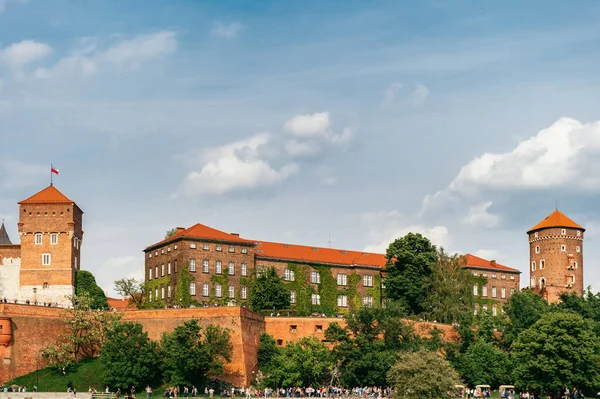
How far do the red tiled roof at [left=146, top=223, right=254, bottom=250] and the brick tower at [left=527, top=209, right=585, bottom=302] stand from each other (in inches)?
1345

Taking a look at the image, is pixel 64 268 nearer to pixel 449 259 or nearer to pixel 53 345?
pixel 53 345

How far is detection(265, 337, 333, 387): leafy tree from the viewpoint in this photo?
6856 cm

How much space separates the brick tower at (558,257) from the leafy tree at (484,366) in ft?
93.1

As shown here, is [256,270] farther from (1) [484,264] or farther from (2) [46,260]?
(1) [484,264]

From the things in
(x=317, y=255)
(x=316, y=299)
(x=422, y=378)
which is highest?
(x=317, y=255)

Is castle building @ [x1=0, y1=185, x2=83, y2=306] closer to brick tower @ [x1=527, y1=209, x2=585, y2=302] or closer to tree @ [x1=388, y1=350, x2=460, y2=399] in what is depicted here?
tree @ [x1=388, y1=350, x2=460, y2=399]

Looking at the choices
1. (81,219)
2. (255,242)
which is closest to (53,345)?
(81,219)

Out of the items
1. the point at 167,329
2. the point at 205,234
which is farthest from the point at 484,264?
the point at 167,329

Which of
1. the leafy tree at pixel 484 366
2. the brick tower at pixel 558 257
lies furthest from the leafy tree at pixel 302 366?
the brick tower at pixel 558 257

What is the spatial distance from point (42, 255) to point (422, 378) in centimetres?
3301

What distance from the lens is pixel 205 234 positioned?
267 feet

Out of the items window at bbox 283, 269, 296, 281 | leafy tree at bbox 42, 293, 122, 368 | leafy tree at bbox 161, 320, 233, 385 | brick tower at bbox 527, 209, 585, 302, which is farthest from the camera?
brick tower at bbox 527, 209, 585, 302

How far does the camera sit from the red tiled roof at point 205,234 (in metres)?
80.5

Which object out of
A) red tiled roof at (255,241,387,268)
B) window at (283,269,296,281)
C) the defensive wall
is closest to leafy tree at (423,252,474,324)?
red tiled roof at (255,241,387,268)
